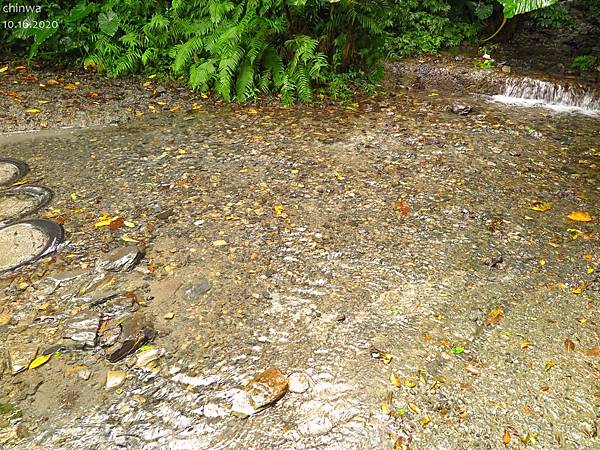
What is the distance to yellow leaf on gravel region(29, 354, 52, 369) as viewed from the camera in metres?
2.76

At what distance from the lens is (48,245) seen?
368 centimetres

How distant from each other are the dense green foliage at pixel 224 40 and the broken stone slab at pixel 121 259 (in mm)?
3200

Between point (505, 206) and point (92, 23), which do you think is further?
point (92, 23)

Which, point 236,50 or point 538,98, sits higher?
point 236,50

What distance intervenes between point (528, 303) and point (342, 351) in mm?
1354

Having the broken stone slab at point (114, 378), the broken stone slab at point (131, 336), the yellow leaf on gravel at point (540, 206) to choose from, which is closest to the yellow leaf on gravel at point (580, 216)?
the yellow leaf on gravel at point (540, 206)

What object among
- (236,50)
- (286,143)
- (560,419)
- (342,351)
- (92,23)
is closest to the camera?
(560,419)

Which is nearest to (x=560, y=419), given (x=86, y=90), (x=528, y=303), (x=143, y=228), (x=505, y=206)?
(x=528, y=303)

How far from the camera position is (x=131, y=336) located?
115 inches

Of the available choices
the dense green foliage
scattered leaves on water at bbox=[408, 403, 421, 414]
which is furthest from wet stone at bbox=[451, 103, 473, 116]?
scattered leaves on water at bbox=[408, 403, 421, 414]

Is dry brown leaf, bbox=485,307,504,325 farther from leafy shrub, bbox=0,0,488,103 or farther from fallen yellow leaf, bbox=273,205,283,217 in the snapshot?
leafy shrub, bbox=0,0,488,103

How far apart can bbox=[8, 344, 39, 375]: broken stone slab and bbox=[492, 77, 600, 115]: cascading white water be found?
6417 millimetres

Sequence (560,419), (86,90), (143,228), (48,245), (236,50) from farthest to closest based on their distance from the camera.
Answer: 1. (86,90)
2. (236,50)
3. (143,228)
4. (48,245)
5. (560,419)

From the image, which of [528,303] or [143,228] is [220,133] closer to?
[143,228]
